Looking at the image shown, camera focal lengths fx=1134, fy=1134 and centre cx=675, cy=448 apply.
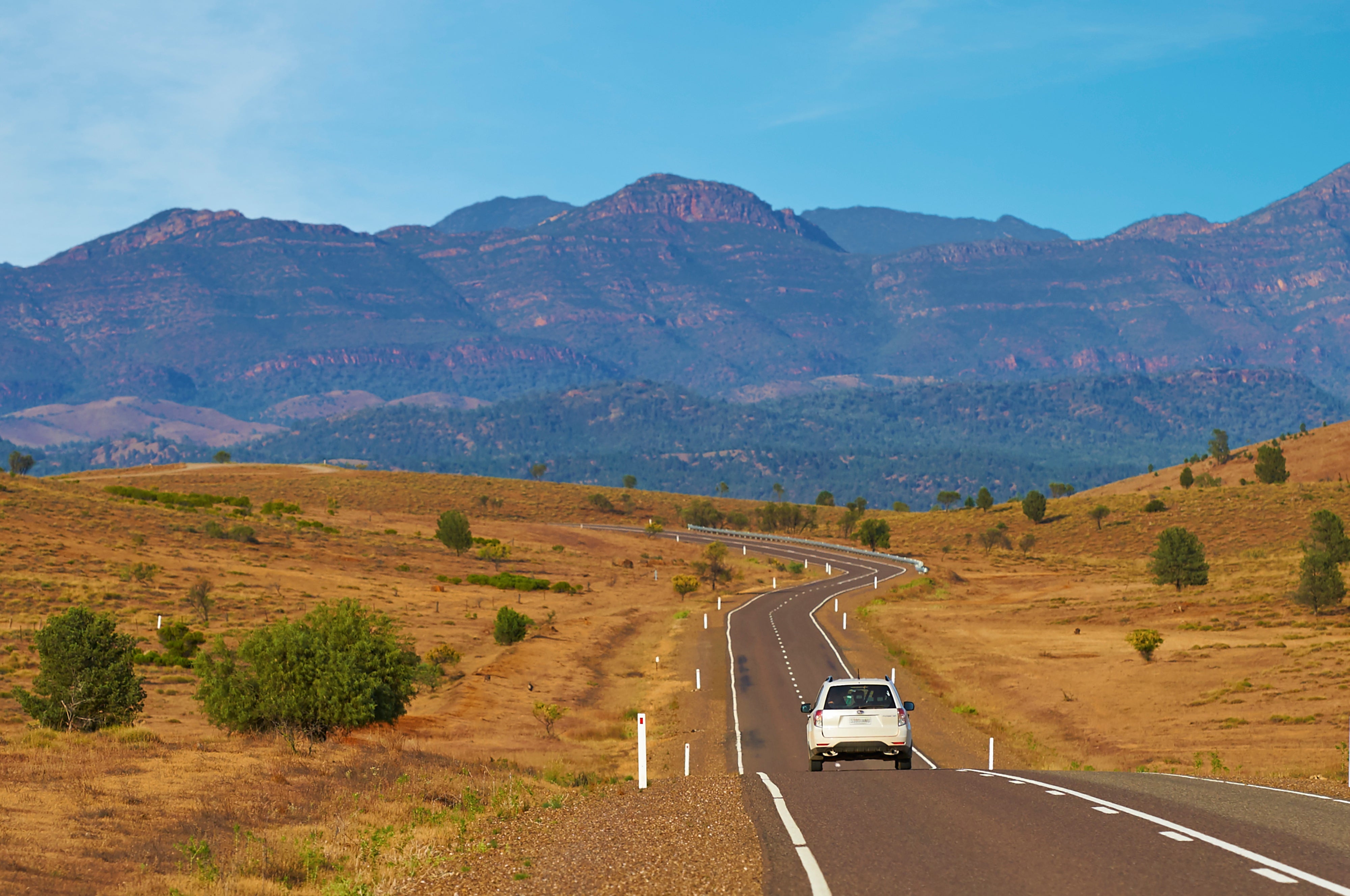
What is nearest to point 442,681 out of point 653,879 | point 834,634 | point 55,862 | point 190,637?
point 190,637

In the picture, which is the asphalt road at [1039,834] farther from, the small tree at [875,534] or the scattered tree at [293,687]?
the small tree at [875,534]

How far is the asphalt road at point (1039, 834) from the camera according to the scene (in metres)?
9.98

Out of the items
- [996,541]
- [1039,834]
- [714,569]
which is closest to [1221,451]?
[996,541]

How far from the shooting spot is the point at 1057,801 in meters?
14.5

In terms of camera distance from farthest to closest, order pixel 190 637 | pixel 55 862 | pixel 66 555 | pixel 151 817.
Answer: pixel 66 555 → pixel 190 637 → pixel 151 817 → pixel 55 862

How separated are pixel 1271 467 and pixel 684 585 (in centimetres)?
7923

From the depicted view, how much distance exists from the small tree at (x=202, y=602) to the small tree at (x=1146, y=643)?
1635 inches

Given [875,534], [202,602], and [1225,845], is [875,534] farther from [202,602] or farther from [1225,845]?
[1225,845]

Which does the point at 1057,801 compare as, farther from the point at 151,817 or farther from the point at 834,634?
the point at 834,634

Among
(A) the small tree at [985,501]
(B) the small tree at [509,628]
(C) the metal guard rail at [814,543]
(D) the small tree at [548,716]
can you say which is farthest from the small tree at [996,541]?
(D) the small tree at [548,716]

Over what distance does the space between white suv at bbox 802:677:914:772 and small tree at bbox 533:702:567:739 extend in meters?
17.7

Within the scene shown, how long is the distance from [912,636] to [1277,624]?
17.8 metres

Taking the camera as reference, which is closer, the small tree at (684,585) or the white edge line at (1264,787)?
the white edge line at (1264,787)

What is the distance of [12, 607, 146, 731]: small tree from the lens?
28.2 metres
